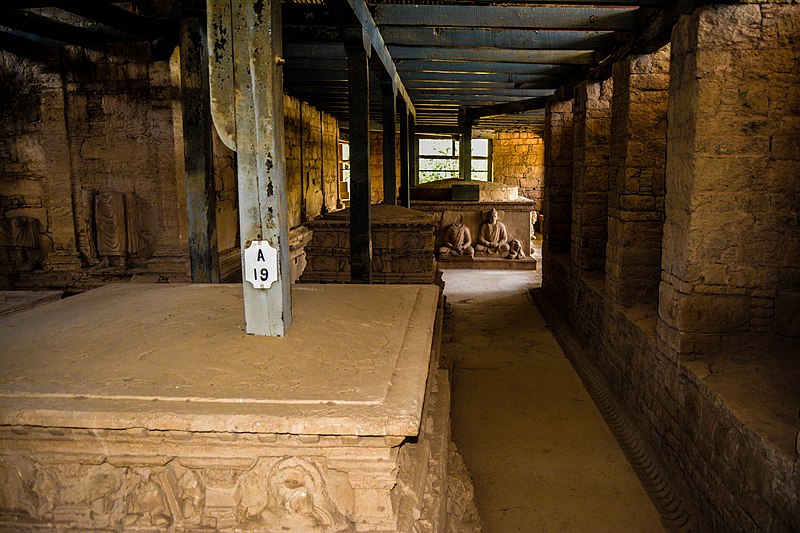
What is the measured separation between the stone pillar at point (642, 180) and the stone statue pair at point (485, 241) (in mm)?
6771

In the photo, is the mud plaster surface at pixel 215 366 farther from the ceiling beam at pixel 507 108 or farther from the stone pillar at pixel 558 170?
the ceiling beam at pixel 507 108

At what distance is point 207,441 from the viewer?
209 cm

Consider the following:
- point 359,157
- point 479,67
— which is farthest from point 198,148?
point 479,67

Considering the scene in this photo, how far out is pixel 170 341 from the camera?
2.81 meters

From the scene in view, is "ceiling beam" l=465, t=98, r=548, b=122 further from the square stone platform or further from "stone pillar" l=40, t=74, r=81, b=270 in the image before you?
the square stone platform

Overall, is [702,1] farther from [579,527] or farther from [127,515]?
[127,515]

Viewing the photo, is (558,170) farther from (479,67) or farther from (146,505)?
(146,505)

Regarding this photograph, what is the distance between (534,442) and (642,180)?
267 centimetres

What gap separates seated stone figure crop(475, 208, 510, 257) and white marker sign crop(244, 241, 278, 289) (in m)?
9.95

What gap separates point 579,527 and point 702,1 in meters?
3.51

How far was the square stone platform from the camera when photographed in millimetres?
2018

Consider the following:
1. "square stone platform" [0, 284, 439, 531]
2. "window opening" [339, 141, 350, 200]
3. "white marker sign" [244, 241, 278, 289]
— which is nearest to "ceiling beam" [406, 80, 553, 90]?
"white marker sign" [244, 241, 278, 289]

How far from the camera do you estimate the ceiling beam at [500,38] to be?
20.3 ft

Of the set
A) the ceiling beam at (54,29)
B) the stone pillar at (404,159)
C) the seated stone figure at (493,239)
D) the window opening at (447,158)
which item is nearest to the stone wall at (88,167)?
the ceiling beam at (54,29)
